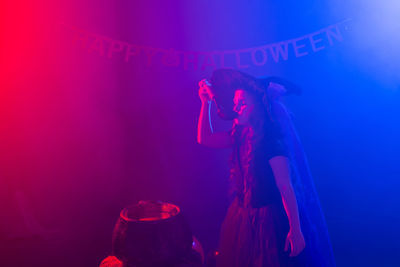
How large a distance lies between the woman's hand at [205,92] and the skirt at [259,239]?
728mm

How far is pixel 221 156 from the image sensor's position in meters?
2.16

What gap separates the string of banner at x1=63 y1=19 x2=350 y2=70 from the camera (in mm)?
2020

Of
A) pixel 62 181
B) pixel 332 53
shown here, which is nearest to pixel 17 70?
pixel 62 181

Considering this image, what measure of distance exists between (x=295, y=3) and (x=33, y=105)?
192 centimetres

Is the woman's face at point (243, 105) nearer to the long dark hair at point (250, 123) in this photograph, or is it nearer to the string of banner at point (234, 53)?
the long dark hair at point (250, 123)

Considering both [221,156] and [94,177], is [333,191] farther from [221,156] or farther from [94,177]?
[94,177]

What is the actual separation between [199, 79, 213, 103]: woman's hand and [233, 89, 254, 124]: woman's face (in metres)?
0.19

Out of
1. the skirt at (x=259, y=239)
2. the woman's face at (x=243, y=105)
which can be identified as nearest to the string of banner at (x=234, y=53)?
the woman's face at (x=243, y=105)

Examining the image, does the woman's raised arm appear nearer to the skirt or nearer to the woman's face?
the woman's face

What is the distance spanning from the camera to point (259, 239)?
1.55 meters

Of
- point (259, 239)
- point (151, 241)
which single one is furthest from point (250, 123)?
point (151, 241)

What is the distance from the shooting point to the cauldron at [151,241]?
127 centimetres

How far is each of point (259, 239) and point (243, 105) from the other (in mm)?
759

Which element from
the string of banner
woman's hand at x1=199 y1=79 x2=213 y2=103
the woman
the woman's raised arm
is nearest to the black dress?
the woman
